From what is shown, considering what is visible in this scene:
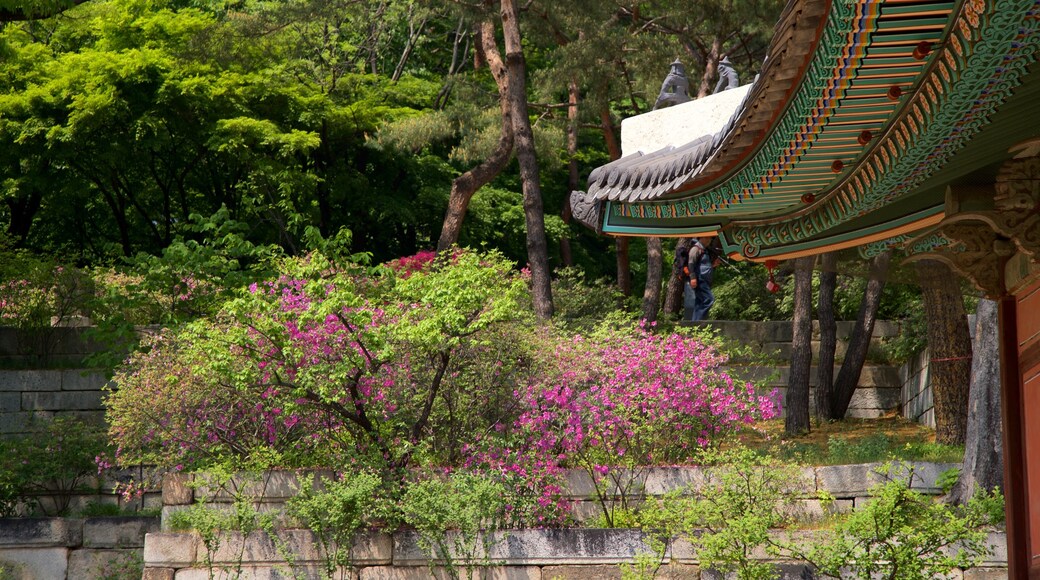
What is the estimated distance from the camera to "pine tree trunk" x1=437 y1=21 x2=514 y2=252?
17453mm

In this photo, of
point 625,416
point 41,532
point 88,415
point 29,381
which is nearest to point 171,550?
point 41,532

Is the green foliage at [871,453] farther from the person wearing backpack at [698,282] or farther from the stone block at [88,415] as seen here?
the stone block at [88,415]

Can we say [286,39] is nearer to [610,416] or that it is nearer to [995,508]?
[610,416]

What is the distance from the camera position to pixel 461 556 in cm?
989

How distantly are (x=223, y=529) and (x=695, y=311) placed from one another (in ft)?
27.6

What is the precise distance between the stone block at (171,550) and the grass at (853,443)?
478 centimetres

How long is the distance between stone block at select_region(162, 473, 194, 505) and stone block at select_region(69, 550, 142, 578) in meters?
1.35

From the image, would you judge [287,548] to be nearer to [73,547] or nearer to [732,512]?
[73,547]

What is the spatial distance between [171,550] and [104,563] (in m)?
1.90

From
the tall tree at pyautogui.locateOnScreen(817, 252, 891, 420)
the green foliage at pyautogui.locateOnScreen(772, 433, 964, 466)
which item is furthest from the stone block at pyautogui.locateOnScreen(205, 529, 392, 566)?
the tall tree at pyautogui.locateOnScreen(817, 252, 891, 420)

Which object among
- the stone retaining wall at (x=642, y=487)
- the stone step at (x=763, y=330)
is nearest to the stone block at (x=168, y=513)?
the stone retaining wall at (x=642, y=487)

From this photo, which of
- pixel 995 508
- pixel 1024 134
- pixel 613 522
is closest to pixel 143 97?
pixel 613 522

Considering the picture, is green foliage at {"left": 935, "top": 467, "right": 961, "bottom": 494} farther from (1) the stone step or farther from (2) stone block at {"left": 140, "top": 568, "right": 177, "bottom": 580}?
(2) stone block at {"left": 140, "top": 568, "right": 177, "bottom": 580}

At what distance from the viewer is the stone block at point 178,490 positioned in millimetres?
10641
